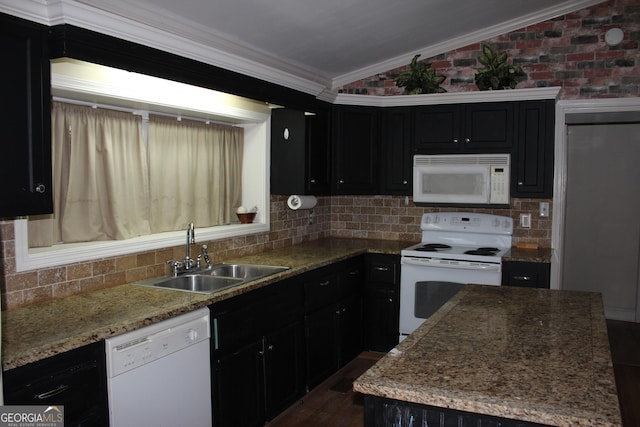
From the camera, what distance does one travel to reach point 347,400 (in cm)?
356

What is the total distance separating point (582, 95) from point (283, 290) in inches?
120

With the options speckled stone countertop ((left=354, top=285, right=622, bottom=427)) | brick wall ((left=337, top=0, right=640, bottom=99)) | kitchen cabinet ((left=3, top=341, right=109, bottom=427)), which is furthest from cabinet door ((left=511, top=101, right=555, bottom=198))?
kitchen cabinet ((left=3, top=341, right=109, bottom=427))

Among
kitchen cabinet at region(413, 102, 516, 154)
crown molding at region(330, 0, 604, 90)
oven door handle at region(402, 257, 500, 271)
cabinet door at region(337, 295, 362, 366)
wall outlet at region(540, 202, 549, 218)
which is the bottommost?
cabinet door at region(337, 295, 362, 366)

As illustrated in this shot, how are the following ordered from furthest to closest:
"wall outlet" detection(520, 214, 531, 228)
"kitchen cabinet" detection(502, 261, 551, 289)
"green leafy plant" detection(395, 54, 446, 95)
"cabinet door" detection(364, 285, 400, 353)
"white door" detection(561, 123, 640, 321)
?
1. "white door" detection(561, 123, 640, 321)
2. "green leafy plant" detection(395, 54, 446, 95)
3. "wall outlet" detection(520, 214, 531, 228)
4. "cabinet door" detection(364, 285, 400, 353)
5. "kitchen cabinet" detection(502, 261, 551, 289)

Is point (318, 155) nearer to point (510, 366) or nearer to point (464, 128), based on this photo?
point (464, 128)

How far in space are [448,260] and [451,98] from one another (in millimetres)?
1396

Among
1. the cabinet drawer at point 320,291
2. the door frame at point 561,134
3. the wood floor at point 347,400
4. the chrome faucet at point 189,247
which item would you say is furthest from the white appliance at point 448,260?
the chrome faucet at point 189,247

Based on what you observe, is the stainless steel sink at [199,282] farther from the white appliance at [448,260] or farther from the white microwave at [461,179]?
the white microwave at [461,179]

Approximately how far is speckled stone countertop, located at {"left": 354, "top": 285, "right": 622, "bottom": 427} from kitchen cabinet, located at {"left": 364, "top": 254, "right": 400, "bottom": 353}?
2000mm

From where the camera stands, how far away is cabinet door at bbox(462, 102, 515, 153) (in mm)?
4316

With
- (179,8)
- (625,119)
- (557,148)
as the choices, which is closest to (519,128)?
(557,148)

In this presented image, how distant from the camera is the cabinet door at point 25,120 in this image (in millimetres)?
2014

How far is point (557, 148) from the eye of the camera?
439 centimetres

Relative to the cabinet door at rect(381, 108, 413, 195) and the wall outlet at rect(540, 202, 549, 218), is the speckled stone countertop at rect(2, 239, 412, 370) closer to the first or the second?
the cabinet door at rect(381, 108, 413, 195)
